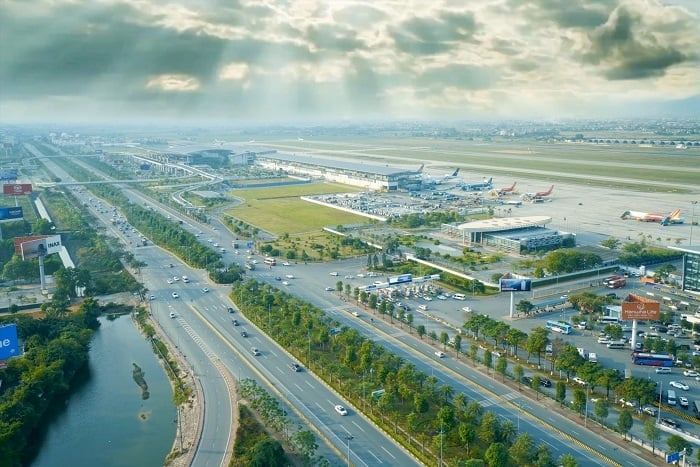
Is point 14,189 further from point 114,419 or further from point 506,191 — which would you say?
point 506,191

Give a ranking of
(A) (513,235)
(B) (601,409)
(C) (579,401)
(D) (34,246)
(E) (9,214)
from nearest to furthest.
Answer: (B) (601,409) → (C) (579,401) → (D) (34,246) → (A) (513,235) → (E) (9,214)

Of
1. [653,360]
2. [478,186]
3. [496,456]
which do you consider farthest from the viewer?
[478,186]

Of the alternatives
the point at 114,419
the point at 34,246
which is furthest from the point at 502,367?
the point at 34,246

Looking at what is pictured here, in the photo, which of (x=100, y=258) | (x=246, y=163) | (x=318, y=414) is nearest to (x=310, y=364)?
(x=318, y=414)

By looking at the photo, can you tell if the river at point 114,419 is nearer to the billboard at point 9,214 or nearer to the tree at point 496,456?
the tree at point 496,456

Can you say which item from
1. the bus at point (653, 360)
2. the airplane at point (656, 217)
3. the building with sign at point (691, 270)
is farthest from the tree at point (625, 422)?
the airplane at point (656, 217)

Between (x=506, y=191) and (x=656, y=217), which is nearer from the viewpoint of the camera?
(x=656, y=217)

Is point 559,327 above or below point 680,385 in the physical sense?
above
